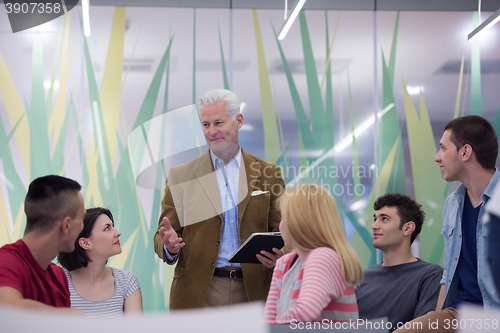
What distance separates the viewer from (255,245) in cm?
175

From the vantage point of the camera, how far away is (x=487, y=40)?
410 cm

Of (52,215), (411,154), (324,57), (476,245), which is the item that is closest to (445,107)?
(411,154)

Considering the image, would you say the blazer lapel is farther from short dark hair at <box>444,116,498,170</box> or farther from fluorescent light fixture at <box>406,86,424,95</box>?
fluorescent light fixture at <box>406,86,424,95</box>

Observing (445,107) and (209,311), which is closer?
(209,311)

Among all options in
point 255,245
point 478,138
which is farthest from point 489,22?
point 255,245

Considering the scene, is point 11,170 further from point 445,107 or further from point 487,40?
point 487,40

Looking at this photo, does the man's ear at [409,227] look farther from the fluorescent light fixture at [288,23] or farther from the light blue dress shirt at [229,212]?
the fluorescent light fixture at [288,23]

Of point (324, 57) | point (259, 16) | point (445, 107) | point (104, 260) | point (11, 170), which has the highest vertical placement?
point (259, 16)

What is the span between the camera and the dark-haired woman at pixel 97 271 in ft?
6.04

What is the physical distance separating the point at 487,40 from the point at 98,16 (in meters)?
3.10

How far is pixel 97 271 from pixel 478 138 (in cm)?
149

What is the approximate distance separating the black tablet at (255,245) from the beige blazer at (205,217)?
5.6 inches

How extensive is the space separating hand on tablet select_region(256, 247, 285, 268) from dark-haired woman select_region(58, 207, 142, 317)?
18.6 inches

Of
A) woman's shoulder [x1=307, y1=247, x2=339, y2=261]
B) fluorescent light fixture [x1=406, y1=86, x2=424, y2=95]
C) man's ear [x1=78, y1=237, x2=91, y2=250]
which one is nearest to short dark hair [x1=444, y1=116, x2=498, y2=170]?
woman's shoulder [x1=307, y1=247, x2=339, y2=261]
